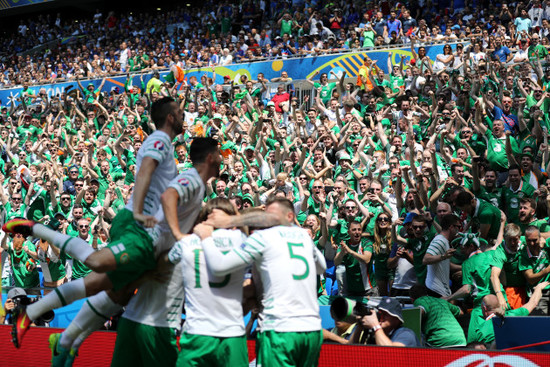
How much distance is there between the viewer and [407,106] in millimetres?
14484

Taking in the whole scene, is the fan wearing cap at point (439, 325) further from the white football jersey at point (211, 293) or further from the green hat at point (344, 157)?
the green hat at point (344, 157)

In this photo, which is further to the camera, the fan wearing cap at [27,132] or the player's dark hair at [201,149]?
the fan wearing cap at [27,132]

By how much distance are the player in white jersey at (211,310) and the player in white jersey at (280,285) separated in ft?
0.37

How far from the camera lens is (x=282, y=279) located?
17.0 ft

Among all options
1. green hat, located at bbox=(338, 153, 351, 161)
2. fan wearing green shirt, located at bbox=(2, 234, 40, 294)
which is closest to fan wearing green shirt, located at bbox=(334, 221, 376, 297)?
green hat, located at bbox=(338, 153, 351, 161)

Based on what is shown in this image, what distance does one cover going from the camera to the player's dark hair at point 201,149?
5730 mm

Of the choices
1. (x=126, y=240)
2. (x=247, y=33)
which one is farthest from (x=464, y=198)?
(x=247, y=33)

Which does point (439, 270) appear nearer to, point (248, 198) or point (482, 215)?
point (482, 215)

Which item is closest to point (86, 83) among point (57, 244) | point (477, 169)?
point (477, 169)

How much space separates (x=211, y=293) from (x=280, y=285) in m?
0.49

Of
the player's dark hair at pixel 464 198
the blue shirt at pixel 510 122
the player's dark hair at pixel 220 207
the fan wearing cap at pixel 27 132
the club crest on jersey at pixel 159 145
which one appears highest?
the fan wearing cap at pixel 27 132

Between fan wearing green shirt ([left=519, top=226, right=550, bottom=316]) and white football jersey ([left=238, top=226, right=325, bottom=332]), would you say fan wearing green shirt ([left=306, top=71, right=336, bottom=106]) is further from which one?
white football jersey ([left=238, top=226, right=325, bottom=332])

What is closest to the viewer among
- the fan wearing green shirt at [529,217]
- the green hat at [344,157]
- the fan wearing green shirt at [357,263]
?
the fan wearing green shirt at [529,217]

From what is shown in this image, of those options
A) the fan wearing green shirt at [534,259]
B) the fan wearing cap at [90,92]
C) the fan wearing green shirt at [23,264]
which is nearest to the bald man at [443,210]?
the fan wearing green shirt at [534,259]
